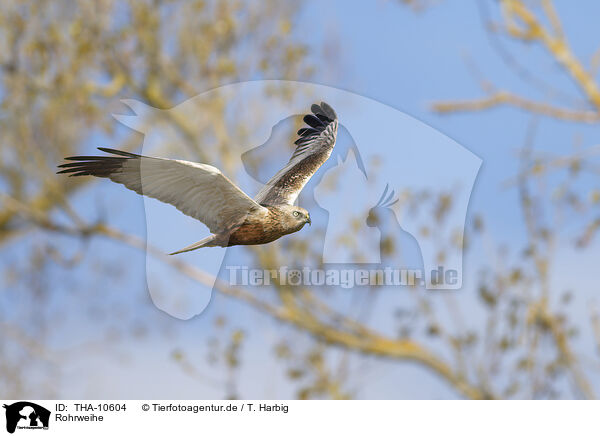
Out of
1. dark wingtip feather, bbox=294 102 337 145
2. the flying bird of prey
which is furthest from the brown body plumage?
dark wingtip feather, bbox=294 102 337 145

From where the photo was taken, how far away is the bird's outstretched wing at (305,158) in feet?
4.09

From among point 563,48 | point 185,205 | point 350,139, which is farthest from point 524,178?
point 185,205

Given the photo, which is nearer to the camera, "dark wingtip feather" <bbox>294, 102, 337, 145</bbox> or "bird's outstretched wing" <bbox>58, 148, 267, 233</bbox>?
"bird's outstretched wing" <bbox>58, 148, 267, 233</bbox>

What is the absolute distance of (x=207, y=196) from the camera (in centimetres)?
115

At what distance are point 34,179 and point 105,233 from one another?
0.68 meters

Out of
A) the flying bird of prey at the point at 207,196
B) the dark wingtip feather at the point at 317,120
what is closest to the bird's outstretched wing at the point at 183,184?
the flying bird of prey at the point at 207,196

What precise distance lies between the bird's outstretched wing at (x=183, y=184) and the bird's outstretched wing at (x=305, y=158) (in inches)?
3.5
